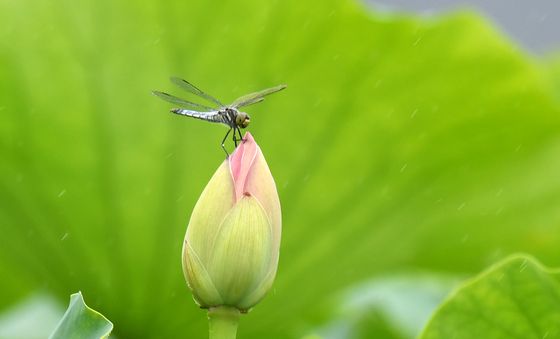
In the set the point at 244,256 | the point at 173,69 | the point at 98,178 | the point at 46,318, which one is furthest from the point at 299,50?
the point at 244,256

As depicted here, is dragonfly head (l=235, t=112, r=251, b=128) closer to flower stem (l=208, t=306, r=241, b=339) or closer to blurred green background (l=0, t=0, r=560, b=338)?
flower stem (l=208, t=306, r=241, b=339)

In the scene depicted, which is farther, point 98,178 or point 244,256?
point 98,178

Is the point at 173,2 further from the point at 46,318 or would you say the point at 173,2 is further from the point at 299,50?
the point at 46,318

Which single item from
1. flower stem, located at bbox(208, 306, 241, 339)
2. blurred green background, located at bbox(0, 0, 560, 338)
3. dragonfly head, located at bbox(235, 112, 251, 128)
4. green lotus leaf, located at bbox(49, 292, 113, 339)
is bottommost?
flower stem, located at bbox(208, 306, 241, 339)

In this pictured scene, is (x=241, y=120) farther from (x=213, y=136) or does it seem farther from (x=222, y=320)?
(x=213, y=136)

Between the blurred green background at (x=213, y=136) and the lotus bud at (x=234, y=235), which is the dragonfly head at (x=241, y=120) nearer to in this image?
the lotus bud at (x=234, y=235)

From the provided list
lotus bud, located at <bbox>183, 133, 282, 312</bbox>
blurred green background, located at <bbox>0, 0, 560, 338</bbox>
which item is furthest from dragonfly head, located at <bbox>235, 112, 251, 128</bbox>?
blurred green background, located at <bbox>0, 0, 560, 338</bbox>
